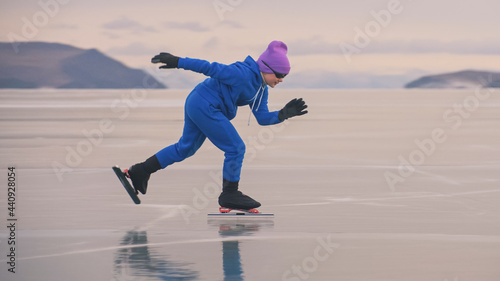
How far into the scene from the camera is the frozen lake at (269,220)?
254 inches

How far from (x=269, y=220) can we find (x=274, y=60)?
1378 millimetres

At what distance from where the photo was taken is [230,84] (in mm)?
8805

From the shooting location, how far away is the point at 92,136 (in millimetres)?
19531

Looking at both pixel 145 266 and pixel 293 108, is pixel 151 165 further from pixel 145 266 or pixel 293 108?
pixel 145 266

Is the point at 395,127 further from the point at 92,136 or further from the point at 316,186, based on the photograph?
the point at 316,186

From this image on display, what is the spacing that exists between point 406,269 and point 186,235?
197cm

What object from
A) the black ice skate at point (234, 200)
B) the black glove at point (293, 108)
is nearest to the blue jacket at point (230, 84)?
the black glove at point (293, 108)

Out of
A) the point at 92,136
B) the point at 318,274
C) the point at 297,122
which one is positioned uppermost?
the point at 297,122

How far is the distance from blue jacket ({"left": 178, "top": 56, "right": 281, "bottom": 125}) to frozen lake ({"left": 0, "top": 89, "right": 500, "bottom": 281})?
0.97 meters

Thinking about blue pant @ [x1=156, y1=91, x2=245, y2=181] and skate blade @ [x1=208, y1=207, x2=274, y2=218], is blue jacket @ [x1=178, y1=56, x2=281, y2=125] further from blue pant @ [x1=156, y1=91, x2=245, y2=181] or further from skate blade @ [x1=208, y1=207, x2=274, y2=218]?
skate blade @ [x1=208, y1=207, x2=274, y2=218]

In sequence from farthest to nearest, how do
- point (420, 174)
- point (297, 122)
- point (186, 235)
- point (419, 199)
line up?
point (297, 122) < point (420, 174) < point (419, 199) < point (186, 235)

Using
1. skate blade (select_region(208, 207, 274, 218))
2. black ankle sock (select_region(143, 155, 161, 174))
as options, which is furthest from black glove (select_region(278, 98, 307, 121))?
black ankle sock (select_region(143, 155, 161, 174))

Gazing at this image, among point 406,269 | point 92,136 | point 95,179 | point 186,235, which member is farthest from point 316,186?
point 92,136

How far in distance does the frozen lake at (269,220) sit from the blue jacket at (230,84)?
3.18 ft
